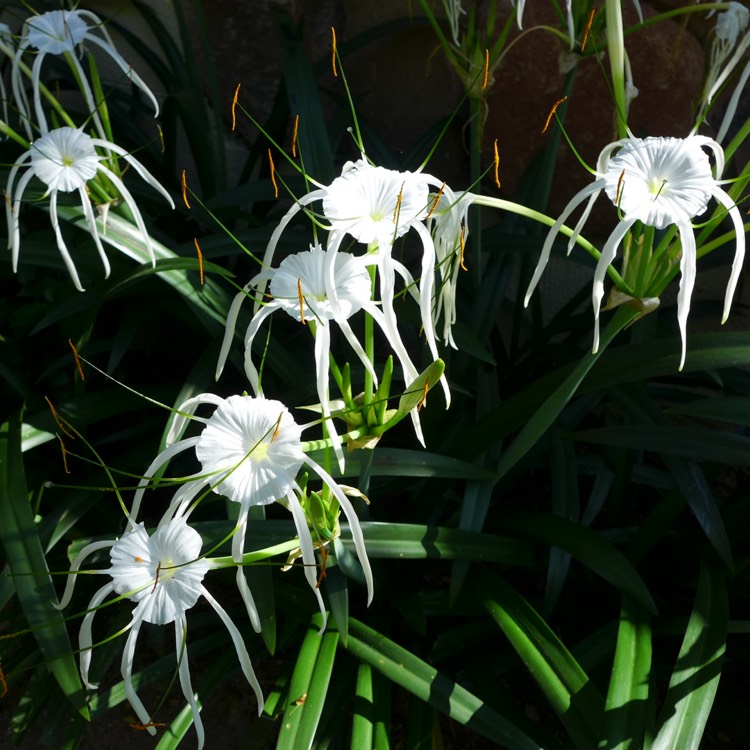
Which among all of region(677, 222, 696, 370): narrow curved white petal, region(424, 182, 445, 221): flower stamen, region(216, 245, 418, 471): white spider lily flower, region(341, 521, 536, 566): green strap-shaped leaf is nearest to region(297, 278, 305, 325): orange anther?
region(216, 245, 418, 471): white spider lily flower

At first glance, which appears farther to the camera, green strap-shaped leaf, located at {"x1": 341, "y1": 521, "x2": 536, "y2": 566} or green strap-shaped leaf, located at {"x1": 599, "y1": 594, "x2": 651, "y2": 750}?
green strap-shaped leaf, located at {"x1": 341, "y1": 521, "x2": 536, "y2": 566}

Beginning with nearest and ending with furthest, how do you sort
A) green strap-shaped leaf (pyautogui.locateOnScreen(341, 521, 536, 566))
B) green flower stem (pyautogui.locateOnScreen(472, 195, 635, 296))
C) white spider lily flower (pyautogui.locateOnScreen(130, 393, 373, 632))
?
white spider lily flower (pyautogui.locateOnScreen(130, 393, 373, 632))
green flower stem (pyautogui.locateOnScreen(472, 195, 635, 296))
green strap-shaped leaf (pyautogui.locateOnScreen(341, 521, 536, 566))

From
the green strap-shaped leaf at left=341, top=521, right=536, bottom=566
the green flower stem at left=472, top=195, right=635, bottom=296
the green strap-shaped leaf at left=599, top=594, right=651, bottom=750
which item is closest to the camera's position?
the green flower stem at left=472, top=195, right=635, bottom=296

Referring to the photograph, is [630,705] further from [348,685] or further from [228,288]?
[228,288]

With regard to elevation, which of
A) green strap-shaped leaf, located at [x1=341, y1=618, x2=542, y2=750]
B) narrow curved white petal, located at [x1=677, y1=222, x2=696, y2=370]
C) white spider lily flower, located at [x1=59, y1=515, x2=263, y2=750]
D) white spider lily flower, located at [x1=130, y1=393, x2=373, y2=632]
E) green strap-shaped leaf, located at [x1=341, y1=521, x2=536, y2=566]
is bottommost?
green strap-shaped leaf, located at [x1=341, y1=618, x2=542, y2=750]

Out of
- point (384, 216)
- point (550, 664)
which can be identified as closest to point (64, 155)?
point (384, 216)

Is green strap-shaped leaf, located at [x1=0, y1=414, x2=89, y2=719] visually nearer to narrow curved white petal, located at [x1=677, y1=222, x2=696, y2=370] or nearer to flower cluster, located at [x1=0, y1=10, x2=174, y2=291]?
flower cluster, located at [x1=0, y1=10, x2=174, y2=291]

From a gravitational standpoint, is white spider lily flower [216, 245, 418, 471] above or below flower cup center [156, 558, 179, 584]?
above
